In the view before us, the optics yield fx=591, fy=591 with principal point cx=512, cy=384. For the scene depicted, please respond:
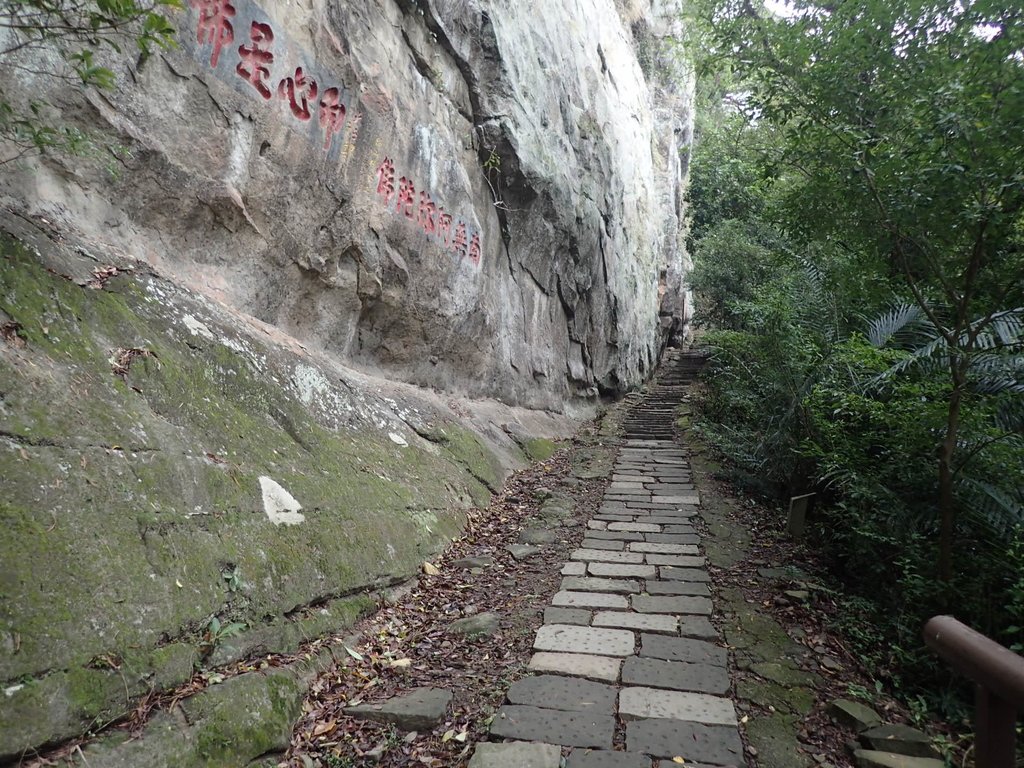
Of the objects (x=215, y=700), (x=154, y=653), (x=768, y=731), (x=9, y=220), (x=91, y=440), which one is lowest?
(x=768, y=731)

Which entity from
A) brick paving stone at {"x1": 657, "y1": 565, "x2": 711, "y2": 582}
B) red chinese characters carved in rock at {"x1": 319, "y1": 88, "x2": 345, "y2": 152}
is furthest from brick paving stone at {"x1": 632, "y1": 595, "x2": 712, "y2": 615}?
red chinese characters carved in rock at {"x1": 319, "y1": 88, "x2": 345, "y2": 152}

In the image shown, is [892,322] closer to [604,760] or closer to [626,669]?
[626,669]

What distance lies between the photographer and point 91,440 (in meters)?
2.54

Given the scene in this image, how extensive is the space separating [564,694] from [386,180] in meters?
4.90

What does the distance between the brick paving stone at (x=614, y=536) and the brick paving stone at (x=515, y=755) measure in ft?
9.72

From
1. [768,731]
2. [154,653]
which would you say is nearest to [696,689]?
[768,731]

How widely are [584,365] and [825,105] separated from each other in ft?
29.4

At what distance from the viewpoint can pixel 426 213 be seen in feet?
21.7

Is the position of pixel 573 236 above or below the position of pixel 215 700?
above

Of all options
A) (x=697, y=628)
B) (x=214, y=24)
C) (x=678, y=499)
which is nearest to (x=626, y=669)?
(x=697, y=628)

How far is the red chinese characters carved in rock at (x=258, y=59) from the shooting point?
14.6 ft

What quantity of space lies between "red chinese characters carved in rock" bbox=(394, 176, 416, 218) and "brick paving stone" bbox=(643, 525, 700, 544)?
4.08 m

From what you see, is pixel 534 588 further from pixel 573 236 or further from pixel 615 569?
pixel 573 236

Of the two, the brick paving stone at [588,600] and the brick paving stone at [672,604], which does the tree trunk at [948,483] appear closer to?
the brick paving stone at [672,604]
